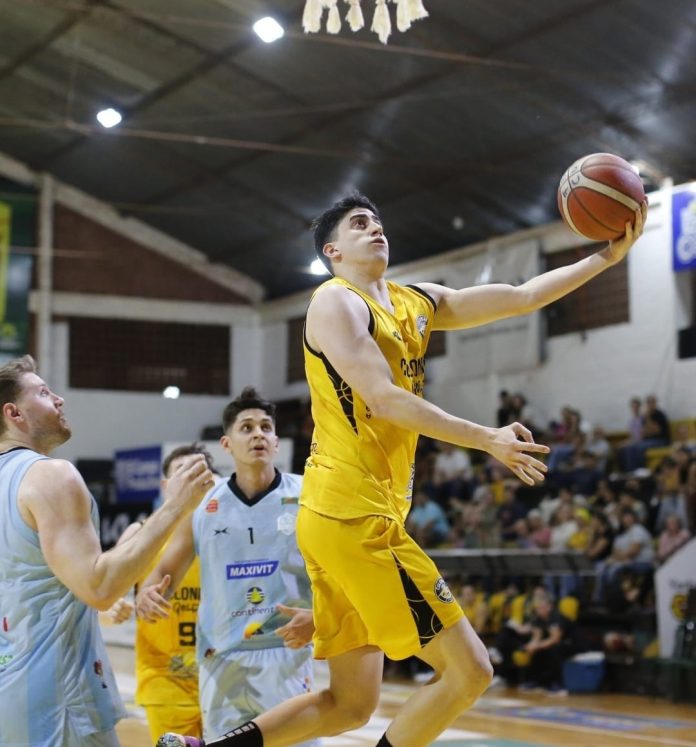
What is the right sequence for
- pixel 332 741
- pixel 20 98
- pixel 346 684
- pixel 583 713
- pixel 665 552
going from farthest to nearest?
1. pixel 20 98
2. pixel 665 552
3. pixel 583 713
4. pixel 332 741
5. pixel 346 684

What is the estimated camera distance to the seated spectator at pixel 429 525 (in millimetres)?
17375

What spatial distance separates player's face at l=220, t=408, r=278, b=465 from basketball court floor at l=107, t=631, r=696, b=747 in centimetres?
407

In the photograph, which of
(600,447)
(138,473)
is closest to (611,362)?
(600,447)

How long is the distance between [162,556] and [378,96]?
12.8 m

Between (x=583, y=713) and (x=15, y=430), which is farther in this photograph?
(x=583, y=713)

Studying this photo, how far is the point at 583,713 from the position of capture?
1173cm

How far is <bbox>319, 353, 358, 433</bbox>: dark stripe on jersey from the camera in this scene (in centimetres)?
449

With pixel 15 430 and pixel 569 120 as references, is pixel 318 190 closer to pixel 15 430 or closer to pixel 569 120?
pixel 569 120

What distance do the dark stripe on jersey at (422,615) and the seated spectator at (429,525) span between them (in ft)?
42.4

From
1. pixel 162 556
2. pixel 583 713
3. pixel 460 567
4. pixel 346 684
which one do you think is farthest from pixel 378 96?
pixel 346 684

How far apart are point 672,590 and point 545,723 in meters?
2.98

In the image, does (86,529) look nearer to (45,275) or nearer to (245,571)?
(245,571)

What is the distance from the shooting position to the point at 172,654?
6691 millimetres

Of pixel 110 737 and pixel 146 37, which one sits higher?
pixel 146 37
